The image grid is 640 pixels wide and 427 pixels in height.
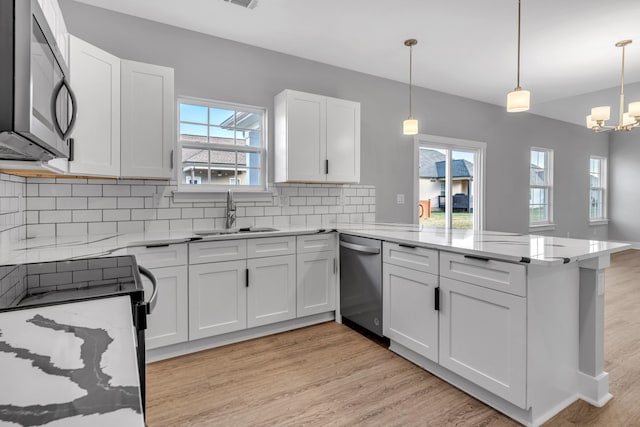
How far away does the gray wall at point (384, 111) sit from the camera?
2.92 meters

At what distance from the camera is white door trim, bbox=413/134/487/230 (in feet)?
14.9

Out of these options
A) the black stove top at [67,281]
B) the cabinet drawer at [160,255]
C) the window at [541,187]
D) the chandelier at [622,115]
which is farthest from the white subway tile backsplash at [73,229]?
the window at [541,187]

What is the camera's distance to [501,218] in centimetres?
538

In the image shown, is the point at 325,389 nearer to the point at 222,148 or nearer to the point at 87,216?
the point at 87,216

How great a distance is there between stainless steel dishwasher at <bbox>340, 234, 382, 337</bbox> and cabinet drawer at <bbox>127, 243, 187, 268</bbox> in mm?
1335

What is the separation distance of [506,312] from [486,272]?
22cm

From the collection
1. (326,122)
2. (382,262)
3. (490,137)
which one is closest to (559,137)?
(490,137)

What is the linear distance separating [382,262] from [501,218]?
3653 millimetres

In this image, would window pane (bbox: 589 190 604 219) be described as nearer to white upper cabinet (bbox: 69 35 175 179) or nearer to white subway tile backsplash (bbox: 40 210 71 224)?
white upper cabinet (bbox: 69 35 175 179)

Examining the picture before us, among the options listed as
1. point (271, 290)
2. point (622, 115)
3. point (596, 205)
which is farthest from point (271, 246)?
point (596, 205)

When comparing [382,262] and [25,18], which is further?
[382,262]

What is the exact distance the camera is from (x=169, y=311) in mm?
2455

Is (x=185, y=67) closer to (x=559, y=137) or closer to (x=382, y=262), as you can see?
(x=382, y=262)

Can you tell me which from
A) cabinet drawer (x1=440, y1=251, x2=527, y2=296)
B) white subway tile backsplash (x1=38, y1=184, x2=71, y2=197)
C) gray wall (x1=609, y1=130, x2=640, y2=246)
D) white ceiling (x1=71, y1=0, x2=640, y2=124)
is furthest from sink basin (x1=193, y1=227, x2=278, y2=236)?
gray wall (x1=609, y1=130, x2=640, y2=246)
